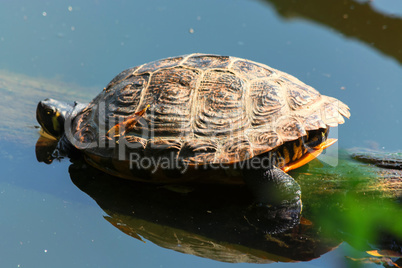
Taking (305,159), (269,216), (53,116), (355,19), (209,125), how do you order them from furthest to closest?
(355,19) < (53,116) < (305,159) < (209,125) < (269,216)

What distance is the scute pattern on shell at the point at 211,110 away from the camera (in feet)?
9.18

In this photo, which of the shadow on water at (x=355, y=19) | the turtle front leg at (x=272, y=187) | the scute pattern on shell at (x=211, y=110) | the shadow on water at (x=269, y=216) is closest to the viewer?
the shadow on water at (x=269, y=216)

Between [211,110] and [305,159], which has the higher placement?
[211,110]

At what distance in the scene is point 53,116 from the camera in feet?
11.8

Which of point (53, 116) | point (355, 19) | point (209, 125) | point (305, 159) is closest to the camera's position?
point (209, 125)

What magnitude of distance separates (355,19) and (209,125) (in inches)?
166

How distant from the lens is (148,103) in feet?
9.99

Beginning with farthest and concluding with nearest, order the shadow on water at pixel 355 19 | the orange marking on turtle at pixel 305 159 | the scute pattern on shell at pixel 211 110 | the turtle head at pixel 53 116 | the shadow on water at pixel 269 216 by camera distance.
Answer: the shadow on water at pixel 355 19, the turtle head at pixel 53 116, the orange marking on turtle at pixel 305 159, the scute pattern on shell at pixel 211 110, the shadow on water at pixel 269 216

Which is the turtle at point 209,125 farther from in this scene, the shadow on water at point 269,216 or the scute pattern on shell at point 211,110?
the shadow on water at point 269,216

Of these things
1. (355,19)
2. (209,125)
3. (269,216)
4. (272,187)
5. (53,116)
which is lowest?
(269,216)

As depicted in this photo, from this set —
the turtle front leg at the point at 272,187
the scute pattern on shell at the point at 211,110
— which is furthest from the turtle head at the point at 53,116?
the turtle front leg at the point at 272,187

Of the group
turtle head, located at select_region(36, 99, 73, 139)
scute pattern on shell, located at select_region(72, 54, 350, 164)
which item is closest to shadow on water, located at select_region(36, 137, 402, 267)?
scute pattern on shell, located at select_region(72, 54, 350, 164)

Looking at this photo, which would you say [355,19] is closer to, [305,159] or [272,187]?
[305,159]

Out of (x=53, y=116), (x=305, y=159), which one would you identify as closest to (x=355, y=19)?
(x=305, y=159)
